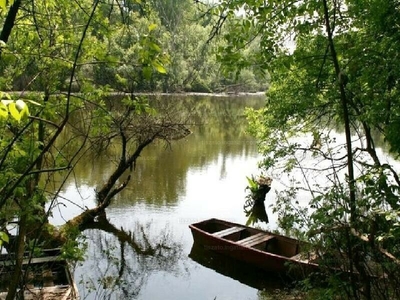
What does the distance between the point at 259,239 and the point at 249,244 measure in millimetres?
434

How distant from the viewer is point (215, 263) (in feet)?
40.7

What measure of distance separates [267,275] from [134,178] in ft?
31.5

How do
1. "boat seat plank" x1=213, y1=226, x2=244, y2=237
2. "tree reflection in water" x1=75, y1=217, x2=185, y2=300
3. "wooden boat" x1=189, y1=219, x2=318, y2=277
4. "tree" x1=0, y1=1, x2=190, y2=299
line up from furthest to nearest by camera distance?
"boat seat plank" x1=213, y1=226, x2=244, y2=237, "wooden boat" x1=189, y1=219, x2=318, y2=277, "tree reflection in water" x1=75, y1=217, x2=185, y2=300, "tree" x1=0, y1=1, x2=190, y2=299

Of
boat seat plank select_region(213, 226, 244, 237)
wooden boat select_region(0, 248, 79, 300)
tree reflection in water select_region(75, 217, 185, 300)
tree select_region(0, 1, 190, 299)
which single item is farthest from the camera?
boat seat plank select_region(213, 226, 244, 237)

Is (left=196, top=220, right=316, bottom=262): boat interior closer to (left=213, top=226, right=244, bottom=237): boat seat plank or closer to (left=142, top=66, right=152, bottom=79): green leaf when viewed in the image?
(left=213, top=226, right=244, bottom=237): boat seat plank

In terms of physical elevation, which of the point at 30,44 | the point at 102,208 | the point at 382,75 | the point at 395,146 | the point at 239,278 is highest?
the point at 30,44

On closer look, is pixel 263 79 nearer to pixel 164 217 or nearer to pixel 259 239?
pixel 259 239

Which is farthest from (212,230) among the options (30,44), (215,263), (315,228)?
(315,228)

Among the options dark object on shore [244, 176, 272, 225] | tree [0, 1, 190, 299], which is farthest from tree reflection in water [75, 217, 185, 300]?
dark object on shore [244, 176, 272, 225]

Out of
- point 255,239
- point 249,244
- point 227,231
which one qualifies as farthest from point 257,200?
point 249,244

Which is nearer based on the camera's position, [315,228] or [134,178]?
[315,228]

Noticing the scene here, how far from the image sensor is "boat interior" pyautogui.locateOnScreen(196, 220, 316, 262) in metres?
11.7

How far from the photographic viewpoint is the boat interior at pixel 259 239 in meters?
11.7

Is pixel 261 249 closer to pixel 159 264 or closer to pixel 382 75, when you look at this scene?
pixel 159 264
